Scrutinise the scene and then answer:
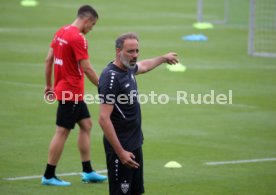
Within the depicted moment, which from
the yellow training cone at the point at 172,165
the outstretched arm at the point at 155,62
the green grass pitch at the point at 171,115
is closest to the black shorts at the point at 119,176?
the outstretched arm at the point at 155,62

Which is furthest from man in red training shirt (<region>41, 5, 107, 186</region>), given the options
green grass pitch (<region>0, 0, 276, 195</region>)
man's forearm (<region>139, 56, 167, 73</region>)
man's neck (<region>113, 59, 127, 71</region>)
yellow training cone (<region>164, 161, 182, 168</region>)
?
man's neck (<region>113, 59, 127, 71</region>)

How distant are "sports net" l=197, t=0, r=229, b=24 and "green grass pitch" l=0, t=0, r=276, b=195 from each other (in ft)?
3.88

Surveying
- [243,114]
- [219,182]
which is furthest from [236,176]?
[243,114]

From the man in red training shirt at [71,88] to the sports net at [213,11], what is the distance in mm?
21535

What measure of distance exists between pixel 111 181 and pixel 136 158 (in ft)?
1.24

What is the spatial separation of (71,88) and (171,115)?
5781 millimetres

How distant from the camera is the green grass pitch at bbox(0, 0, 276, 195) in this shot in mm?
12289

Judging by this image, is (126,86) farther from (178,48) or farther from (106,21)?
(106,21)

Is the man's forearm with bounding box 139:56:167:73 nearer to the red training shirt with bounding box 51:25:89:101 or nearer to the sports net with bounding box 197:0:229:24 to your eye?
the red training shirt with bounding box 51:25:89:101

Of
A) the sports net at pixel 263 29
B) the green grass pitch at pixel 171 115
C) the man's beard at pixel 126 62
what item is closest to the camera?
the man's beard at pixel 126 62

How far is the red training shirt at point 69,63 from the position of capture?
11.7 metres

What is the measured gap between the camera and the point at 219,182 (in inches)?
476

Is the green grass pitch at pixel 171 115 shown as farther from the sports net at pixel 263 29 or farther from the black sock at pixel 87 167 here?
the sports net at pixel 263 29

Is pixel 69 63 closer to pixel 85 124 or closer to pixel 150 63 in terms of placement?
pixel 85 124
